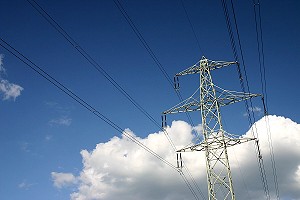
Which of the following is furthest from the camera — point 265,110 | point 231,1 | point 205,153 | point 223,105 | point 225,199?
point 265,110

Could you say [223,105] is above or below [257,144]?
above

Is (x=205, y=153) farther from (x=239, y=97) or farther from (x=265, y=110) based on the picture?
(x=265, y=110)

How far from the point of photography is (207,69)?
2948 centimetres

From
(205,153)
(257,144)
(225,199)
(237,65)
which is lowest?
(225,199)

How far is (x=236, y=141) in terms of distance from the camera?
25328 millimetres

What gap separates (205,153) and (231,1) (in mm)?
15357

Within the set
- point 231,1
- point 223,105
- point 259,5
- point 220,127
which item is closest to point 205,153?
point 220,127

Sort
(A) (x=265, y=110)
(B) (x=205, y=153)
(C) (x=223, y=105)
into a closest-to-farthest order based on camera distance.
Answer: (B) (x=205, y=153) → (C) (x=223, y=105) → (A) (x=265, y=110)

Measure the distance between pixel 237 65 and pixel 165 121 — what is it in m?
8.36

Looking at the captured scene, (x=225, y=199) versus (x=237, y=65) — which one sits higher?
(x=237, y=65)

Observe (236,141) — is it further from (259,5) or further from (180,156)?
(259,5)

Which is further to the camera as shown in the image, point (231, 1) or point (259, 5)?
point (259, 5)

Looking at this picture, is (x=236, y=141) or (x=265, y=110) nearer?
(x=236, y=141)

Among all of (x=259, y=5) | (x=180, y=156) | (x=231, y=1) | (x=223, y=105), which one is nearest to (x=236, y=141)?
(x=223, y=105)
